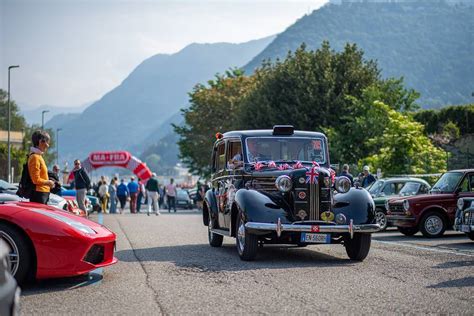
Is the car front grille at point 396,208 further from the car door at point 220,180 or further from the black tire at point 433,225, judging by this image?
the car door at point 220,180

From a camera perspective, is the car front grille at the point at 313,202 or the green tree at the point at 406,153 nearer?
the car front grille at the point at 313,202

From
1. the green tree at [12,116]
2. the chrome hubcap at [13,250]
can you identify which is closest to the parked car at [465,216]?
the chrome hubcap at [13,250]

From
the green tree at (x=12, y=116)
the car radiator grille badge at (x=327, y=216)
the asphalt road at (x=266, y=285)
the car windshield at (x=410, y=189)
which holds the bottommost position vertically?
the asphalt road at (x=266, y=285)

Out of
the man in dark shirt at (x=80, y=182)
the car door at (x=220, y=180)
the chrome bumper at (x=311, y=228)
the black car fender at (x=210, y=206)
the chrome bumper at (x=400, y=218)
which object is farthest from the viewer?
the man in dark shirt at (x=80, y=182)

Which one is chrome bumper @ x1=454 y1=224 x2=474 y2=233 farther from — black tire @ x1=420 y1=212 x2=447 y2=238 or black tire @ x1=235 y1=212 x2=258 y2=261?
black tire @ x1=235 y1=212 x2=258 y2=261

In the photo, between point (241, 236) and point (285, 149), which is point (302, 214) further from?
point (285, 149)

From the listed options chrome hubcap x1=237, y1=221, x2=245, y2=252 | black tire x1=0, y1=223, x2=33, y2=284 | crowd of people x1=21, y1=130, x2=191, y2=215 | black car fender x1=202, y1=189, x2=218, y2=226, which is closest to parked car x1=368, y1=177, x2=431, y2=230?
black car fender x1=202, y1=189, x2=218, y2=226

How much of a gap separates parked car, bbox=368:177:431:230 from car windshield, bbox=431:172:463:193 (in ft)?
8.00

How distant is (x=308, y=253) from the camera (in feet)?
43.9

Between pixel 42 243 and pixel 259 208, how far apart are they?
3.99 meters

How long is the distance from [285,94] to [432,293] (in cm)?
4008

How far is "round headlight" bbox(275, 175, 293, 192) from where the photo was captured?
1176 cm

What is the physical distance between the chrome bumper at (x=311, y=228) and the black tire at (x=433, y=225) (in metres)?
7.07

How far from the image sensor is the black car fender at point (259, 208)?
1153 centimetres
